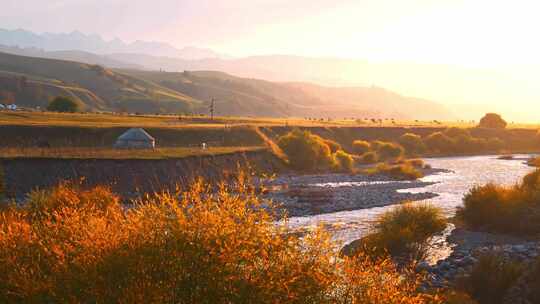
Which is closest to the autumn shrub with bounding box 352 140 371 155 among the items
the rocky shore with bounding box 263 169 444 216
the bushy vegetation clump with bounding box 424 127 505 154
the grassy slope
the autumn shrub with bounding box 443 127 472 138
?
the grassy slope

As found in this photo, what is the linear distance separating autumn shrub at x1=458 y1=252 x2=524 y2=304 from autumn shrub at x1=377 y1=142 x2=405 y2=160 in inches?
2895

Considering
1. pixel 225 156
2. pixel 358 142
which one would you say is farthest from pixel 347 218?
pixel 358 142

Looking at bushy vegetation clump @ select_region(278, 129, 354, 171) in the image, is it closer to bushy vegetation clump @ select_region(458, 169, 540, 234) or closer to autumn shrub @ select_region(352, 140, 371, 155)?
autumn shrub @ select_region(352, 140, 371, 155)

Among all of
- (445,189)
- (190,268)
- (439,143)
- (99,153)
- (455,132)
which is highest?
(455,132)

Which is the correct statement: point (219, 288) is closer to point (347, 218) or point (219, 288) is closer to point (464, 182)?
point (347, 218)

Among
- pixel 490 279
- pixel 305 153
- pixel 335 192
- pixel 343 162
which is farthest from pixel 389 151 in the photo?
pixel 490 279

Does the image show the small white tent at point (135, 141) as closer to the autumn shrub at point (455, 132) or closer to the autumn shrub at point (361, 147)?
the autumn shrub at point (361, 147)

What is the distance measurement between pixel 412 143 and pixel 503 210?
74094mm

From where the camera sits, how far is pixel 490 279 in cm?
2183

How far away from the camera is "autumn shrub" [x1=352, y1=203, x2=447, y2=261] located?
27953 millimetres

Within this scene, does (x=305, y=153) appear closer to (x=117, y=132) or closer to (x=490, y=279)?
(x=117, y=132)

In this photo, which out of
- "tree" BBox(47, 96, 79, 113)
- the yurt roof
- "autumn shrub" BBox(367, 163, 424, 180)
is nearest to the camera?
the yurt roof

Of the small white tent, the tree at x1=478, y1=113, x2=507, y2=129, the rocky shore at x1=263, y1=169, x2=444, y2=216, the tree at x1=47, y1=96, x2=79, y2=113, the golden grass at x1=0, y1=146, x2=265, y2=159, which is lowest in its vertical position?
the rocky shore at x1=263, y1=169, x2=444, y2=216

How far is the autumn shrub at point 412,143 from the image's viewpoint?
350 ft
